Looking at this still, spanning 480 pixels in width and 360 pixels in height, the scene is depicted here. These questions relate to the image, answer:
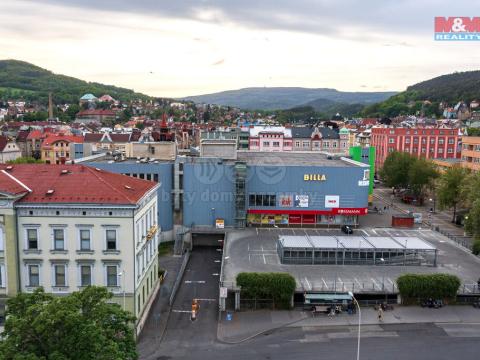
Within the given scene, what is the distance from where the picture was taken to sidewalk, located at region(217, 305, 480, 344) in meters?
38.2

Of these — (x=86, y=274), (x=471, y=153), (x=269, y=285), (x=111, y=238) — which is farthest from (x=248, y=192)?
(x=471, y=153)

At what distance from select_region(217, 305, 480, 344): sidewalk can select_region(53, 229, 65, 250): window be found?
14564 mm

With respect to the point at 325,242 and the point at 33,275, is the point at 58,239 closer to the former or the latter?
the point at 33,275

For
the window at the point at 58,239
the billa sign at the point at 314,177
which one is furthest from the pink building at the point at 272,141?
the window at the point at 58,239

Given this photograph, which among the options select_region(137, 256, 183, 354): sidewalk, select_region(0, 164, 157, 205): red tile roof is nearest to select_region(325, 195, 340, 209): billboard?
select_region(137, 256, 183, 354): sidewalk

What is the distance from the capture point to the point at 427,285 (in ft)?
139

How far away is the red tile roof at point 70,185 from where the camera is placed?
116 ft

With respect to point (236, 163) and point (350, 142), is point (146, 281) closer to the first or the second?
point (236, 163)

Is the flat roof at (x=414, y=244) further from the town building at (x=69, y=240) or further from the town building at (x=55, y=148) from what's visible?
the town building at (x=55, y=148)

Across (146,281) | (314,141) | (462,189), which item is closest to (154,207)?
(146,281)

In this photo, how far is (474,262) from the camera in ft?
174

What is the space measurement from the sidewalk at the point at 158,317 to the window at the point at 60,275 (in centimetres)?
764

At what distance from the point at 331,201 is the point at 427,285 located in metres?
26.4

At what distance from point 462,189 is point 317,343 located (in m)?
45.5
